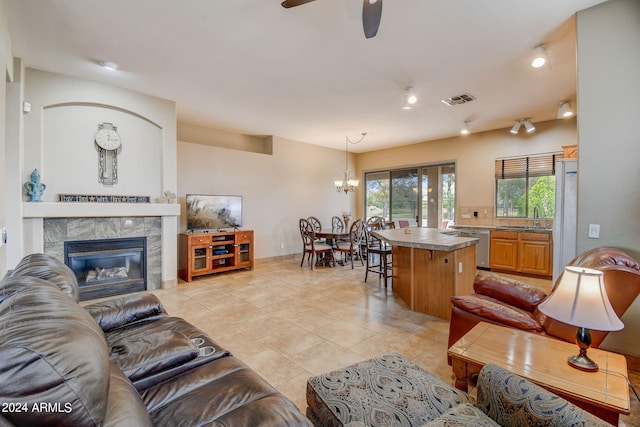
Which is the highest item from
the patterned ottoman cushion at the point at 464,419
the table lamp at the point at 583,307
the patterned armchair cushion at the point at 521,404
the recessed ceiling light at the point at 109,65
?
the recessed ceiling light at the point at 109,65

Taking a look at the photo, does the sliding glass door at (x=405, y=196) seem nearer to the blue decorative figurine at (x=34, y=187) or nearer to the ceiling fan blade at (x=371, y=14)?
the ceiling fan blade at (x=371, y=14)

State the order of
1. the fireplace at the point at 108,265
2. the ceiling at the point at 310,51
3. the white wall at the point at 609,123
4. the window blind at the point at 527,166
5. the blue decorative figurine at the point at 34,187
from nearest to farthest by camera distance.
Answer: the white wall at the point at 609,123
the ceiling at the point at 310,51
the blue decorative figurine at the point at 34,187
the fireplace at the point at 108,265
the window blind at the point at 527,166

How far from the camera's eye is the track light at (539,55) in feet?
9.93

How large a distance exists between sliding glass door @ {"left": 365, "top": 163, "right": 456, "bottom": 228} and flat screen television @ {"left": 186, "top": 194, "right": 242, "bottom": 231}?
12.6 feet

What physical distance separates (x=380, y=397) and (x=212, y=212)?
490 cm

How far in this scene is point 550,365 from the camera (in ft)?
4.91

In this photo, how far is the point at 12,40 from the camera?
2.98 meters

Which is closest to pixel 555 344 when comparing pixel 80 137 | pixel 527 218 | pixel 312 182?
pixel 527 218

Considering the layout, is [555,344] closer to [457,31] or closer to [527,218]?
[457,31]

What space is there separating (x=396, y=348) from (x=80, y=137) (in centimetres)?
472

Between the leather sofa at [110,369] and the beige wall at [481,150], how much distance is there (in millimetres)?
6384

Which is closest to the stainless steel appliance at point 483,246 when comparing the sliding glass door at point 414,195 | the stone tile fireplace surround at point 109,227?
the sliding glass door at point 414,195

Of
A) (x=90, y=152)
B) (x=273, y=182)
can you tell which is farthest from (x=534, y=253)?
(x=90, y=152)

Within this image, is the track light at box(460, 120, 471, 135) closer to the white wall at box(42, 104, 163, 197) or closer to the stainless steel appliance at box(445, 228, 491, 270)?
the stainless steel appliance at box(445, 228, 491, 270)
